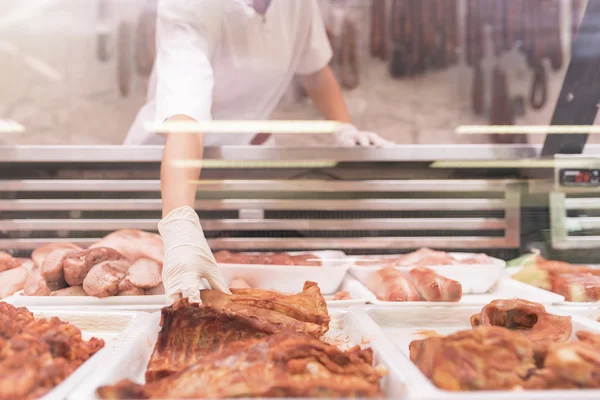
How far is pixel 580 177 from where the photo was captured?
2377 mm

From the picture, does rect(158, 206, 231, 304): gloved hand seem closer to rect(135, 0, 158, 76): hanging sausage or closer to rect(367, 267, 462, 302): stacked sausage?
rect(367, 267, 462, 302): stacked sausage

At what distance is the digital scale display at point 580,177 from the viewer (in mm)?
2365

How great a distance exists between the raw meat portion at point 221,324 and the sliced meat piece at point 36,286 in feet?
2.58

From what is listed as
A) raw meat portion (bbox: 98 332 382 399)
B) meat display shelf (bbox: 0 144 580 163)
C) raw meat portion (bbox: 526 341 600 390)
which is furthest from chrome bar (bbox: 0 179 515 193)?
raw meat portion (bbox: 526 341 600 390)

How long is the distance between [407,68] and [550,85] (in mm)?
1570

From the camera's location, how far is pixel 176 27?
8.54 ft

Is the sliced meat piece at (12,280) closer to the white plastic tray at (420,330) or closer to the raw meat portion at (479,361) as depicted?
the white plastic tray at (420,330)

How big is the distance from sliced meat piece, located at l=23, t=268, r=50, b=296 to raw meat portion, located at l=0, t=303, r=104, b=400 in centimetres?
54

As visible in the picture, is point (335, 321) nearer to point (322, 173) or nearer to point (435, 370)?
point (435, 370)

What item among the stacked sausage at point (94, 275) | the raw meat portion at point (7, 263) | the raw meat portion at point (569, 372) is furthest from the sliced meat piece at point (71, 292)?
the raw meat portion at point (569, 372)

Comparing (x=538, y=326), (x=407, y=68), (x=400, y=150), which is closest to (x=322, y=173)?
(x=400, y=150)

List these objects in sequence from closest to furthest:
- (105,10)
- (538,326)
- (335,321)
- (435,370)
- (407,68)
A: (435,370)
(538,326)
(335,321)
(105,10)
(407,68)

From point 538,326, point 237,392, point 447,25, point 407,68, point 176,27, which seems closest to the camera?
point 237,392

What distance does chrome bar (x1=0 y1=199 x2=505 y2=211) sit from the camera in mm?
2383
